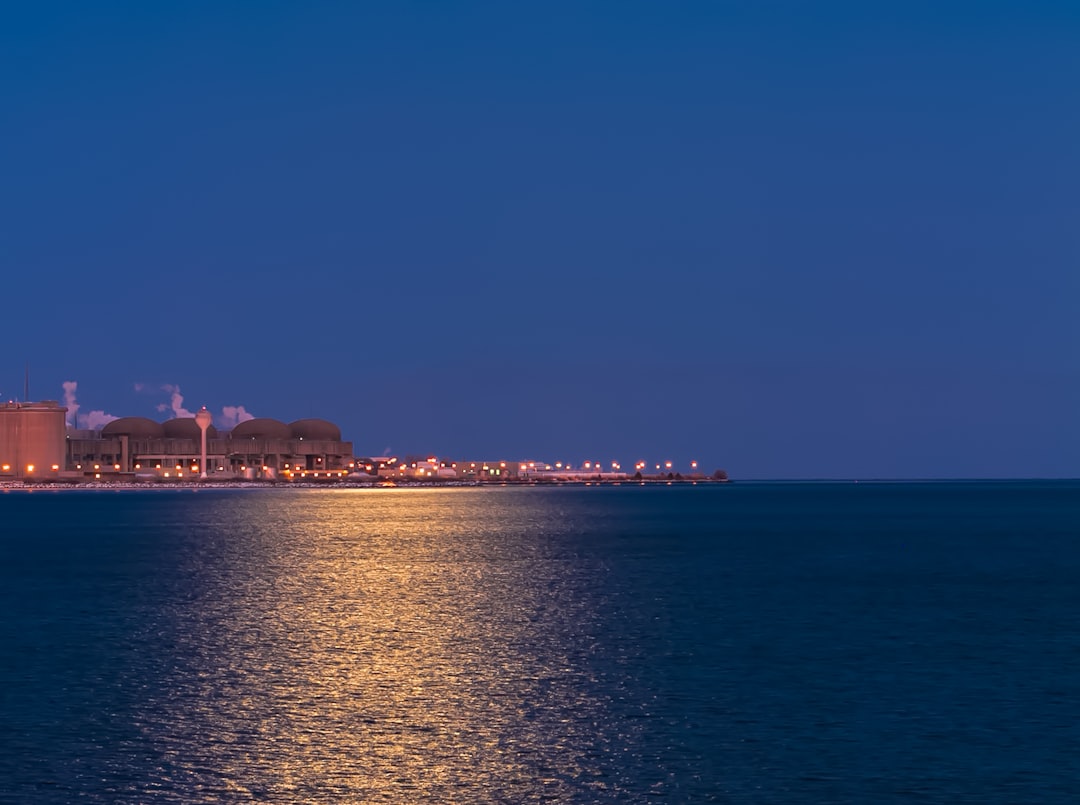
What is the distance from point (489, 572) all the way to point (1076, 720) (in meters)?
47.5

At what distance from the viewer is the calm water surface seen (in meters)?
27.2

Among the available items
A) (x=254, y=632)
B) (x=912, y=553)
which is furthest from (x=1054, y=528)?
(x=254, y=632)

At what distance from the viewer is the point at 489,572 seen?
77562 mm

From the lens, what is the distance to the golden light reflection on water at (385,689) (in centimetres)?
2712

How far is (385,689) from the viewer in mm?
37000

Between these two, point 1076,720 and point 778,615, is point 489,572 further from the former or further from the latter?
point 1076,720

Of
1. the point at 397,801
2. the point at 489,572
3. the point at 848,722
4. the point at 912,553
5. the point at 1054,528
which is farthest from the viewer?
the point at 1054,528

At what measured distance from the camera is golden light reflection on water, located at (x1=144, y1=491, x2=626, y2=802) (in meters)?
27.1

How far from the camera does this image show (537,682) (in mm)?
38312

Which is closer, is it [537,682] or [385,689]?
[385,689]

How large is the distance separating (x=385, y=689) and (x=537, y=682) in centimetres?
441

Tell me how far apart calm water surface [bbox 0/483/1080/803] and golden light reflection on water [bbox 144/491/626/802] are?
0.13 m

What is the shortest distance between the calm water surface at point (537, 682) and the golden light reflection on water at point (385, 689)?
0.13m

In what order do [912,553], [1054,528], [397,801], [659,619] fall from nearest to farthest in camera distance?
[397,801] < [659,619] < [912,553] < [1054,528]
